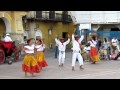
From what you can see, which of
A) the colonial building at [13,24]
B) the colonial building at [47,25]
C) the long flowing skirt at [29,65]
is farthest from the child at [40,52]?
the colonial building at [47,25]

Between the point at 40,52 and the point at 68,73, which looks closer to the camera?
the point at 68,73

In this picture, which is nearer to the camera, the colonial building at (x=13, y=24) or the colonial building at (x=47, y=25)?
the colonial building at (x=13, y=24)

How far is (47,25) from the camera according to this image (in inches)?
1529

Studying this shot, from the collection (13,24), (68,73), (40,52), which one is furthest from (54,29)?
(68,73)

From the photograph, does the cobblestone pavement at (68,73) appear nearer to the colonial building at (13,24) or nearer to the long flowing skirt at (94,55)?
the long flowing skirt at (94,55)

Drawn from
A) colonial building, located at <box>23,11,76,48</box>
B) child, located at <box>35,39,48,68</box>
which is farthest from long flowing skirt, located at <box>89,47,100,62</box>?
colonial building, located at <box>23,11,76,48</box>

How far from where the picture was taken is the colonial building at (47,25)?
35.0 metres

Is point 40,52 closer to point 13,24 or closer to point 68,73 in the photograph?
point 68,73

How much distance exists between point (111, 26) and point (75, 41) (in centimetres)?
2702

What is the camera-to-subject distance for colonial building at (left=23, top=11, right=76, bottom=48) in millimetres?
35000

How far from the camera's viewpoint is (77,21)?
39594mm

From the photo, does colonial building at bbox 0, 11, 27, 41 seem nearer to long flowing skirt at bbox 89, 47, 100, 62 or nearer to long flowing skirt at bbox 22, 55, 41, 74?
long flowing skirt at bbox 89, 47, 100, 62
